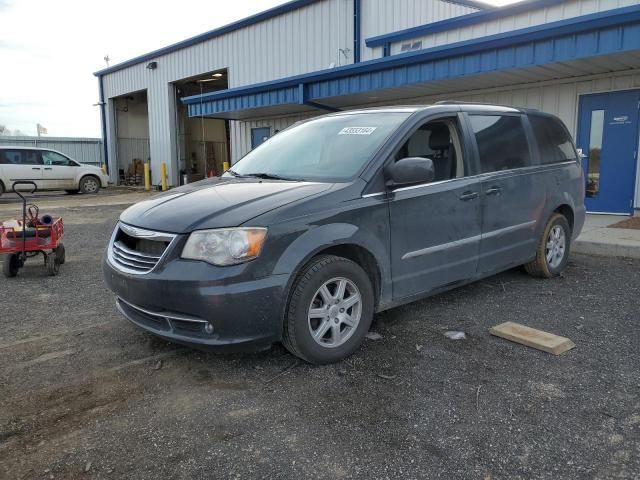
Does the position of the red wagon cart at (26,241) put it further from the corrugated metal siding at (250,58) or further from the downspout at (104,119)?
the downspout at (104,119)

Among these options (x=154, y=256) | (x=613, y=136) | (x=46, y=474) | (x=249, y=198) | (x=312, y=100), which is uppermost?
(x=312, y=100)

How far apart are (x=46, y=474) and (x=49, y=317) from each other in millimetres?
2580

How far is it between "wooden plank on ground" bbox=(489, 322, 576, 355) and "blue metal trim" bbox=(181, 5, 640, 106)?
555 centimetres

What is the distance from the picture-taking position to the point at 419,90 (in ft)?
37.1

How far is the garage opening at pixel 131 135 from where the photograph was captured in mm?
27859

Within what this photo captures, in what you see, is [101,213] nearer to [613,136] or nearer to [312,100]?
[312,100]

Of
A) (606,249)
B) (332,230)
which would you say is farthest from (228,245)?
(606,249)

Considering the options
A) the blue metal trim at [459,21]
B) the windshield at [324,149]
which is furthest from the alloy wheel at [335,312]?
the blue metal trim at [459,21]

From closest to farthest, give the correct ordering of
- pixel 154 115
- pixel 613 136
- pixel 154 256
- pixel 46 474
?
pixel 46 474, pixel 154 256, pixel 613 136, pixel 154 115

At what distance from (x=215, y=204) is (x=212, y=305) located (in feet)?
2.37

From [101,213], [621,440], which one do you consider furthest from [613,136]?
[101,213]

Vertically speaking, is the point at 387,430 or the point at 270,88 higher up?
the point at 270,88

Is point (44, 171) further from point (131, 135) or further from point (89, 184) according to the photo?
point (131, 135)

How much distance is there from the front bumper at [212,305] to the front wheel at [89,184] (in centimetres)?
1901
